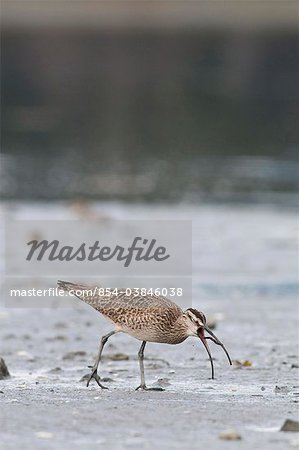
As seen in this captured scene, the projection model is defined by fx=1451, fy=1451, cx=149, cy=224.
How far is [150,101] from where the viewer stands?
4638 cm

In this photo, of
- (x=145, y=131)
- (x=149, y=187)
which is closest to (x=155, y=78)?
(x=145, y=131)

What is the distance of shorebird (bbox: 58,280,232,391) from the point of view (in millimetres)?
9438

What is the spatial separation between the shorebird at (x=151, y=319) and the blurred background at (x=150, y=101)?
13486 mm

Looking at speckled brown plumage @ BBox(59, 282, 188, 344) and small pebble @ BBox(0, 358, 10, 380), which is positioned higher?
speckled brown plumage @ BBox(59, 282, 188, 344)

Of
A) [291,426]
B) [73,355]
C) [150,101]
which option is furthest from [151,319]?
[150,101]

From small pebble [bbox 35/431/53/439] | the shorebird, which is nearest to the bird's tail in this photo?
the shorebird

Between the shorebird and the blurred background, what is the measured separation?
44.2 feet

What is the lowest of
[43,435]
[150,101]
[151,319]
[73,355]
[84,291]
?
[73,355]

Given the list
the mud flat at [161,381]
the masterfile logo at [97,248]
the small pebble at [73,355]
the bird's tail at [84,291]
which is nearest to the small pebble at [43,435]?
the mud flat at [161,381]

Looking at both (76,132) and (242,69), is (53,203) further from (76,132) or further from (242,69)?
(242,69)

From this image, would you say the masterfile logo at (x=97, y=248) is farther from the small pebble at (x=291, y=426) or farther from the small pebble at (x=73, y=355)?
the small pebble at (x=291, y=426)

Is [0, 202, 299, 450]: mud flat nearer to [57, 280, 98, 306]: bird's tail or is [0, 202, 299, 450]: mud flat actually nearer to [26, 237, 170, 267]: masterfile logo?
[57, 280, 98, 306]: bird's tail

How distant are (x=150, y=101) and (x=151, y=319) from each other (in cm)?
3718

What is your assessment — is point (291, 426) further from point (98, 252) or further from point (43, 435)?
point (98, 252)
